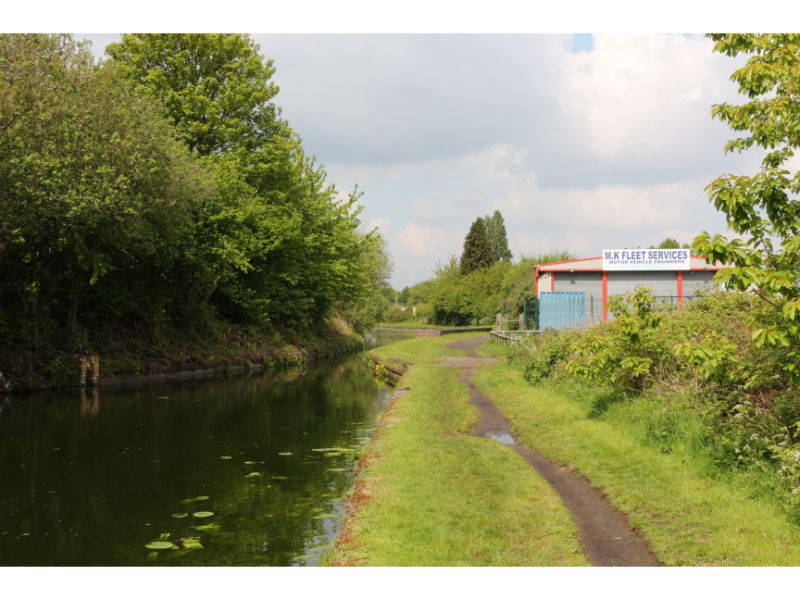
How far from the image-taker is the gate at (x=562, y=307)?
39031 millimetres

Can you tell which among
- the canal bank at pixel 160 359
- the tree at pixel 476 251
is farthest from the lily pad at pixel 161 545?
the tree at pixel 476 251

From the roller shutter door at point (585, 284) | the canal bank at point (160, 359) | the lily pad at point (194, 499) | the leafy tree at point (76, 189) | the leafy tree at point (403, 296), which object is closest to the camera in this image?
the lily pad at point (194, 499)

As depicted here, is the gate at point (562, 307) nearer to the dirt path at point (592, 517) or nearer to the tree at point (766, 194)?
the dirt path at point (592, 517)

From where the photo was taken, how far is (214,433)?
18.0 meters

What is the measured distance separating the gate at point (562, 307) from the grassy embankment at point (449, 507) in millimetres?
23949

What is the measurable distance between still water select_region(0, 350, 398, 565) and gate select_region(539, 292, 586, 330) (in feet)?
58.0

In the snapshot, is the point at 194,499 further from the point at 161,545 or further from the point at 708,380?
the point at 708,380

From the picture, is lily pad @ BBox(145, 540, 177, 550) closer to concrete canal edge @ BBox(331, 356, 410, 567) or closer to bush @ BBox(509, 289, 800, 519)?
concrete canal edge @ BBox(331, 356, 410, 567)

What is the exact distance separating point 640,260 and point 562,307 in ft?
18.0

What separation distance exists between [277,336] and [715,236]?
121 ft

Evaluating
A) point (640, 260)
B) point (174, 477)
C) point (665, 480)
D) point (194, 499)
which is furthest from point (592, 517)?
point (640, 260)

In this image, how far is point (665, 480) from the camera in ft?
34.6

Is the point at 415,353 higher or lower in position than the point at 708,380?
lower

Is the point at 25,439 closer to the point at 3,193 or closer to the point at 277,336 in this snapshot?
the point at 3,193
